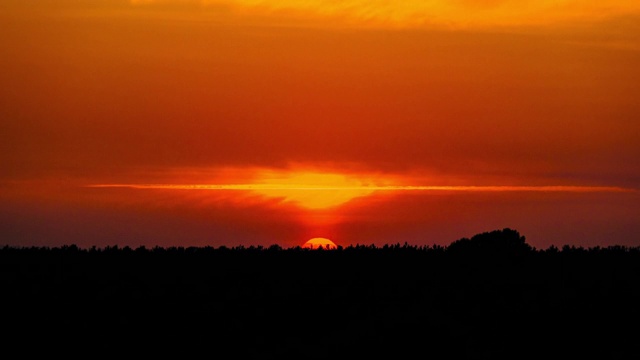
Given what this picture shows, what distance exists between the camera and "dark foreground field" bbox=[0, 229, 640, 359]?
2514cm

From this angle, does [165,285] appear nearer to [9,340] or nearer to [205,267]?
[205,267]

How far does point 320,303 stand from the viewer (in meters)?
29.9

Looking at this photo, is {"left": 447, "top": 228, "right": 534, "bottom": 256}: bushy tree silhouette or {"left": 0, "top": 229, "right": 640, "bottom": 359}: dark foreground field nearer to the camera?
{"left": 0, "top": 229, "right": 640, "bottom": 359}: dark foreground field

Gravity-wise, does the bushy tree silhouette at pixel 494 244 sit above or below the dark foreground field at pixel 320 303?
above

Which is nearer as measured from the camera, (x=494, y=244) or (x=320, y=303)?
(x=320, y=303)

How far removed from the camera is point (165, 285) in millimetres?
31938

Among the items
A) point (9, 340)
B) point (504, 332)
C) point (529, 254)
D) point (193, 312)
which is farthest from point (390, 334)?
point (529, 254)

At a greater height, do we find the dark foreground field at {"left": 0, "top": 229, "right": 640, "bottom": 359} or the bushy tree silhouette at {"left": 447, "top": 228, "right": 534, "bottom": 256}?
the bushy tree silhouette at {"left": 447, "top": 228, "right": 534, "bottom": 256}

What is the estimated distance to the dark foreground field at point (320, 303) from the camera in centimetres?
2514

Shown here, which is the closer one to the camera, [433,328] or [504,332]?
[433,328]

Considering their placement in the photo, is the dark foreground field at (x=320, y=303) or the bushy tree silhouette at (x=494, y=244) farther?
the bushy tree silhouette at (x=494, y=244)

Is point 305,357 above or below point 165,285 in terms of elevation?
below

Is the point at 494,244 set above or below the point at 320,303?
above

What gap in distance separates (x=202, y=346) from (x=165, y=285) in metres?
6.63
